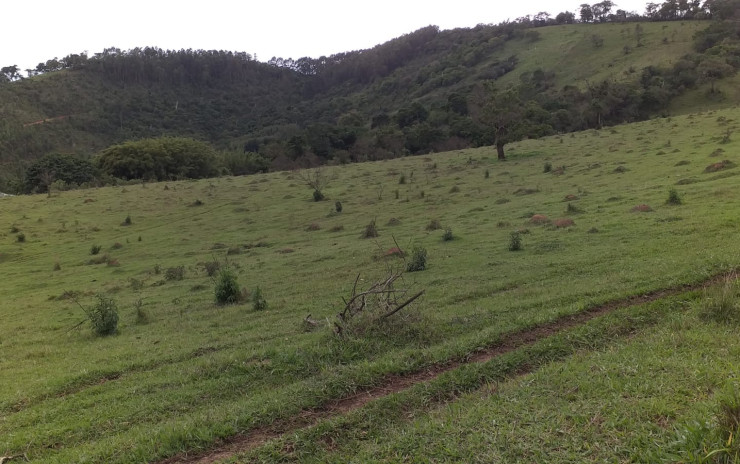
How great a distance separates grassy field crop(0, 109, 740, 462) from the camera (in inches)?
219

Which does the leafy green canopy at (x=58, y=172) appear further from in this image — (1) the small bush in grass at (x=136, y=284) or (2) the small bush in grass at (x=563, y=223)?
(2) the small bush in grass at (x=563, y=223)

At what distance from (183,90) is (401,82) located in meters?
84.9

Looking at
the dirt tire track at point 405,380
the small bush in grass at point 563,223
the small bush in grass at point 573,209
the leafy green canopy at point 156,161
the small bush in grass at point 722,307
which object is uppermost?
the leafy green canopy at point 156,161

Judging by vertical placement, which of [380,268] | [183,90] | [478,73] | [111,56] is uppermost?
[111,56]

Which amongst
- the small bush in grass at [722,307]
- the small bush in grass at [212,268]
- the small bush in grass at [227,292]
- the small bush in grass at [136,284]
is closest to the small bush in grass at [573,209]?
the small bush in grass at [722,307]

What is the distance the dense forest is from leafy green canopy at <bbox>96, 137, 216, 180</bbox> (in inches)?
12.5

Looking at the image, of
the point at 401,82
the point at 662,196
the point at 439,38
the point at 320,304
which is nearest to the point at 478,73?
the point at 401,82

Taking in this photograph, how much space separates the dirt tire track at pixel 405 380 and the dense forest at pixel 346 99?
3726 cm

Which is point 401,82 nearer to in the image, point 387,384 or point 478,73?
point 478,73

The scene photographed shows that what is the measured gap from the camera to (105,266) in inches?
1001

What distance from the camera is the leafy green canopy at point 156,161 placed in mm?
61562

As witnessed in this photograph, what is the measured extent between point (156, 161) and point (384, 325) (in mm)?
63162

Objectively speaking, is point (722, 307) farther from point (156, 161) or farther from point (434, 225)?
point (156, 161)

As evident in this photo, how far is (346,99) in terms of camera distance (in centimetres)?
16088
